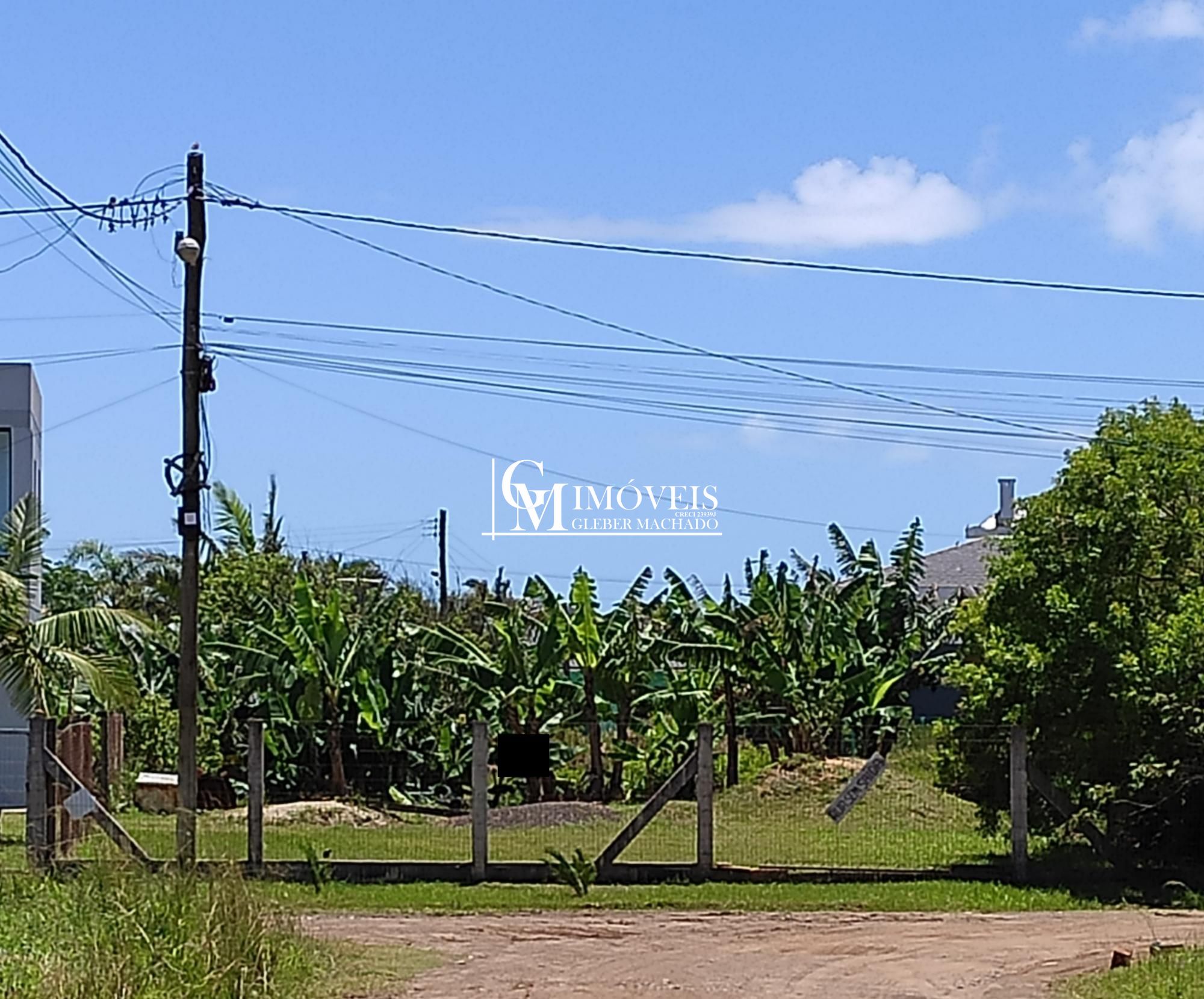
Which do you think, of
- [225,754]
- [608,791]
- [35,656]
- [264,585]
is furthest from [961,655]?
[264,585]

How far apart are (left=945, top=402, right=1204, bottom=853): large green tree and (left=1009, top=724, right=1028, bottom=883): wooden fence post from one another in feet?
1.88

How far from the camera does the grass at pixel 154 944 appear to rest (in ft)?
30.9

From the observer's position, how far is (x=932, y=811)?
20.8m

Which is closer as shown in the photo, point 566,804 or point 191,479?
point 191,479

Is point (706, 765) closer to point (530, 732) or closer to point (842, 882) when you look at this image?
point (842, 882)

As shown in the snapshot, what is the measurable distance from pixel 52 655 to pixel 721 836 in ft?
27.7

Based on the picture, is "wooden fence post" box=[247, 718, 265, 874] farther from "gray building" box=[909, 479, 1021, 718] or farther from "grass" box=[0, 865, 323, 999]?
"gray building" box=[909, 479, 1021, 718]

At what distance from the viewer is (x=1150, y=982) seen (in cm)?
1255

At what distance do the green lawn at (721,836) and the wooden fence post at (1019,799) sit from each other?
2.49 feet


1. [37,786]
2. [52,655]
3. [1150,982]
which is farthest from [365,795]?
[1150,982]

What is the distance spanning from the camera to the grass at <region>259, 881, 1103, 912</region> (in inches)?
678

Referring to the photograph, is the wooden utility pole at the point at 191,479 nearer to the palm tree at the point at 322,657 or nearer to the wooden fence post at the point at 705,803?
the wooden fence post at the point at 705,803

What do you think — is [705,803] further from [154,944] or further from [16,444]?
[16,444]

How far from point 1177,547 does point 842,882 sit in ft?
16.1
